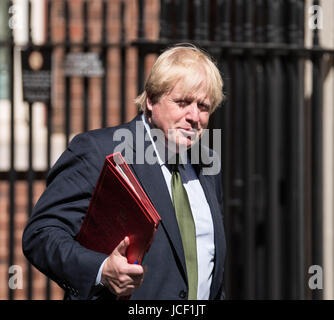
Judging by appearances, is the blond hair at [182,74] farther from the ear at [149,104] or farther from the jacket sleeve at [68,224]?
the jacket sleeve at [68,224]

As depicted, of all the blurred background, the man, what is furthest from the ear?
the blurred background

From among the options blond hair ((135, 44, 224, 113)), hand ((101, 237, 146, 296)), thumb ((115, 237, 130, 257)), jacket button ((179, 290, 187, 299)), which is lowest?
jacket button ((179, 290, 187, 299))

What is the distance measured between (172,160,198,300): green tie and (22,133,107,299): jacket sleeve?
0.92ft

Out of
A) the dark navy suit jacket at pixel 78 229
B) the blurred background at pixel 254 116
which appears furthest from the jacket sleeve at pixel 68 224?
the blurred background at pixel 254 116

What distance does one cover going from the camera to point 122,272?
1.97 metres

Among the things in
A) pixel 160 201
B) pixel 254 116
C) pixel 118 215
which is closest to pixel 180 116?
pixel 160 201

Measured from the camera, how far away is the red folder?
6.47 ft

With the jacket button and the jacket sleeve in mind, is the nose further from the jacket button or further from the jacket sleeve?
the jacket button

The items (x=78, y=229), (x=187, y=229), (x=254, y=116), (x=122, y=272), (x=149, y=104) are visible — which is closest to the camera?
(x=122, y=272)

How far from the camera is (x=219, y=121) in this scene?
4293 mm

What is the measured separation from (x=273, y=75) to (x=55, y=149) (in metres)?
1.49

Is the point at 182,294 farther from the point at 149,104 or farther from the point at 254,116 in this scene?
the point at 254,116

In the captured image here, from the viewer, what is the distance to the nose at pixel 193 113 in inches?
92.7

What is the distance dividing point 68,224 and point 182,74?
0.63m
